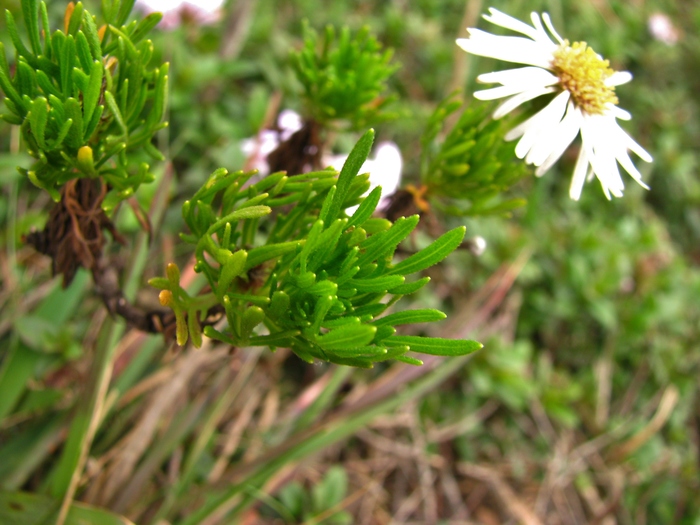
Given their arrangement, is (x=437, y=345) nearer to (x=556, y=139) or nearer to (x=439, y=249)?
(x=439, y=249)

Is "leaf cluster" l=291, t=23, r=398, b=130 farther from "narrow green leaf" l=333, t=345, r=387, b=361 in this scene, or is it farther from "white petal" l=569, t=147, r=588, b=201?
"narrow green leaf" l=333, t=345, r=387, b=361

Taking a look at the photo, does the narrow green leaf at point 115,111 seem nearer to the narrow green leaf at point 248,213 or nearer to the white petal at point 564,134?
the narrow green leaf at point 248,213

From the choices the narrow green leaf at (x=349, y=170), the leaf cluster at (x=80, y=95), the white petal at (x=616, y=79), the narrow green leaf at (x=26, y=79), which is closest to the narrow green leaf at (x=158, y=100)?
the leaf cluster at (x=80, y=95)

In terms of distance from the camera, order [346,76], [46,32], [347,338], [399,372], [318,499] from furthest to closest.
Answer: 1. [318,499]
2. [399,372]
3. [346,76]
4. [46,32]
5. [347,338]

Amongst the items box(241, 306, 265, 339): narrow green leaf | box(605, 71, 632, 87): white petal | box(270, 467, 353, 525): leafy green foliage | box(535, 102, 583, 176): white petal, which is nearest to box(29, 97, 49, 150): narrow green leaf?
box(241, 306, 265, 339): narrow green leaf

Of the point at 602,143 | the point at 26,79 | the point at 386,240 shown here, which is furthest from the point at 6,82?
the point at 602,143

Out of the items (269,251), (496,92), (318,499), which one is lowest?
(318,499)

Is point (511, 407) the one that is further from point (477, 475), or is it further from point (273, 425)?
point (273, 425)
